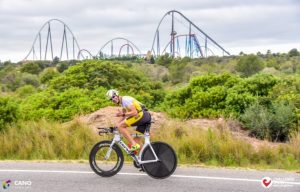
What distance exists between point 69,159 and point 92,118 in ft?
11.4

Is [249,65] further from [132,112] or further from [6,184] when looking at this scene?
[6,184]

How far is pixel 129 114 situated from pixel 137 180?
1.24 m

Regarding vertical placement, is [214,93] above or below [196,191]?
above

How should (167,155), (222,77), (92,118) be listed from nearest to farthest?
(167,155) < (92,118) < (222,77)

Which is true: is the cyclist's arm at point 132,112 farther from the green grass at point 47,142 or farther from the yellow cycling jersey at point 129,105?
the green grass at point 47,142

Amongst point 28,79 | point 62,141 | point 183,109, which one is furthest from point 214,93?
point 28,79

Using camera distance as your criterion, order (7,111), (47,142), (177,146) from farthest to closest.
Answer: (7,111) → (47,142) → (177,146)

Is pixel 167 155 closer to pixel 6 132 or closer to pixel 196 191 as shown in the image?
pixel 196 191

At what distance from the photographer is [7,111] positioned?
598 inches

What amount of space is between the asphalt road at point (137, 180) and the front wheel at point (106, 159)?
15 cm

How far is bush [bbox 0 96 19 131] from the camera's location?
1500 cm

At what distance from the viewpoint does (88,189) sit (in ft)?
27.8

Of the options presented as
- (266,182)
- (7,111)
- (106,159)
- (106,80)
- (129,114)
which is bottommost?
(266,182)

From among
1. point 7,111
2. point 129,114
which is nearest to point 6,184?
point 129,114
